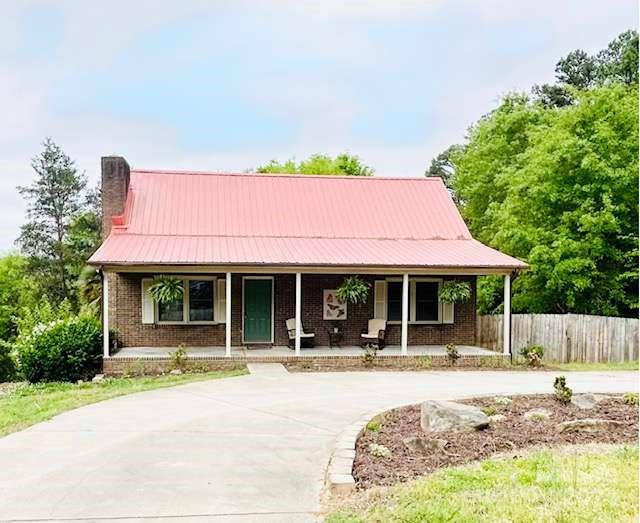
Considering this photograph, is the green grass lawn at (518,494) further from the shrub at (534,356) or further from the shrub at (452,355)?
the shrub at (534,356)

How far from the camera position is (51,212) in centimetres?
4306

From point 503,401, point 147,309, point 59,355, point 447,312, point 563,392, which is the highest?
point 147,309

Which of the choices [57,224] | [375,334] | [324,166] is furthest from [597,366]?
[57,224]

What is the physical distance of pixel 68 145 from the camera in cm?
4375

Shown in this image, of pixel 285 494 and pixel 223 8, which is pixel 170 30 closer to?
pixel 223 8

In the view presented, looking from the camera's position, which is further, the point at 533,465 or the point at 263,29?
the point at 263,29

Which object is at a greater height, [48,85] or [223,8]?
[48,85]

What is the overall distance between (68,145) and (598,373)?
37.8 meters

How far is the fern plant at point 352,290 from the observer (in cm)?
1788

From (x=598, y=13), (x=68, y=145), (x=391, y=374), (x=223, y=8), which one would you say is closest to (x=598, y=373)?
(x=391, y=374)

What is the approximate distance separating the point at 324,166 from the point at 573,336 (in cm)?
2937

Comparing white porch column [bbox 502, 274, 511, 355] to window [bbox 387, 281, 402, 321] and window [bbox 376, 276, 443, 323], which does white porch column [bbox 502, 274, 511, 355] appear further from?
window [bbox 387, 281, 402, 321]

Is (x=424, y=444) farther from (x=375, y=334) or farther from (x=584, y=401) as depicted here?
(x=375, y=334)

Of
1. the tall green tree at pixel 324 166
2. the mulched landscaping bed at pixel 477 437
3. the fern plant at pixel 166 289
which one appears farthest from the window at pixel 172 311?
the tall green tree at pixel 324 166
